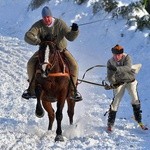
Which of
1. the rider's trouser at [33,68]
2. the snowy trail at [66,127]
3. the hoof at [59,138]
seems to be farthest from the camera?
the rider's trouser at [33,68]

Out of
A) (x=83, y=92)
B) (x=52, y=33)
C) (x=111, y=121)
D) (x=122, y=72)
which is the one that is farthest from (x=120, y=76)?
(x=83, y=92)

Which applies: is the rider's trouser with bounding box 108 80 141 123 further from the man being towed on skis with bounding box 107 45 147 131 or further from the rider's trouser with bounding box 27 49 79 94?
the rider's trouser with bounding box 27 49 79 94

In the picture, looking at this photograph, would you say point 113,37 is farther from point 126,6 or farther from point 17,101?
point 17,101

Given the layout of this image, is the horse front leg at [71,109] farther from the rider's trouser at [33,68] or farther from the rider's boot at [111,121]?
the rider's boot at [111,121]

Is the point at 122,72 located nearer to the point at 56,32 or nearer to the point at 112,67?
Answer: the point at 112,67

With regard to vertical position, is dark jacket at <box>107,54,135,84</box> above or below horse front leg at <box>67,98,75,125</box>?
above

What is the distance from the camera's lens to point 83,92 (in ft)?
46.9

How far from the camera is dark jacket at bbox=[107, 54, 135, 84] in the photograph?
9977 millimetres

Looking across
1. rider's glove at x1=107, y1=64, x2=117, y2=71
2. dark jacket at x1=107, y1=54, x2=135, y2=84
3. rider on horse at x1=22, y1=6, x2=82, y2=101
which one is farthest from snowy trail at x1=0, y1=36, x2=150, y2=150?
rider's glove at x1=107, y1=64, x2=117, y2=71

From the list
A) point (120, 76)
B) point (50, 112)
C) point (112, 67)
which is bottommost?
point (50, 112)

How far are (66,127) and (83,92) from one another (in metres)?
3.57

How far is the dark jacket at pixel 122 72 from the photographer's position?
9977 mm

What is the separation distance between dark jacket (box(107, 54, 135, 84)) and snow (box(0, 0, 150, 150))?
1.10 m

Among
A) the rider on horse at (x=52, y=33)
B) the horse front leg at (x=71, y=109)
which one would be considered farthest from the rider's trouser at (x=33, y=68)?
the horse front leg at (x=71, y=109)
